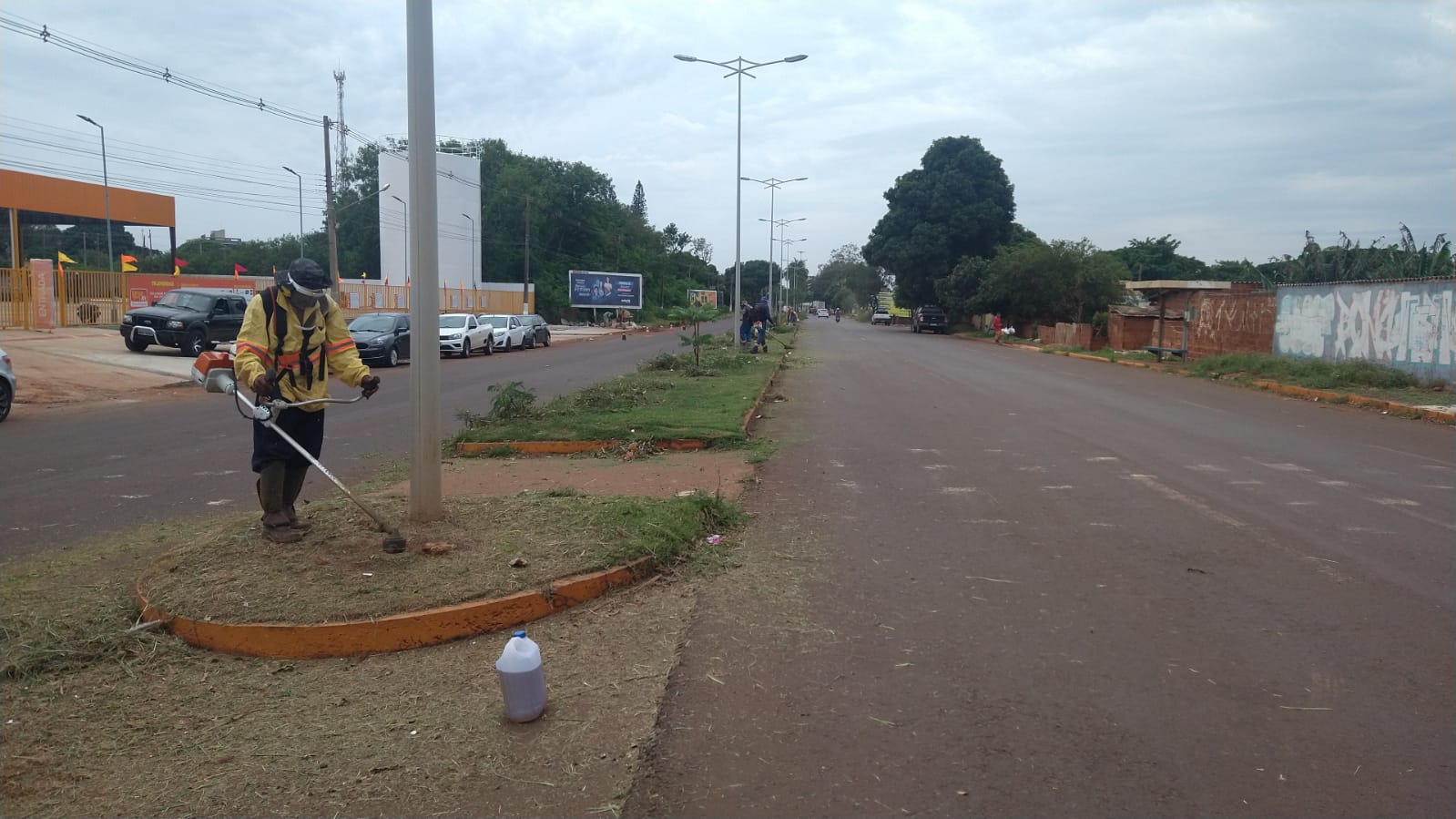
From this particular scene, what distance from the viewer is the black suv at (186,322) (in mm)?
23641

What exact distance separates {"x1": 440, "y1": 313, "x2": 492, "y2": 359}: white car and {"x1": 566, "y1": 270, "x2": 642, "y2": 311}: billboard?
28737mm

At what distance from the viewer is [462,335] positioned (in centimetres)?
3016

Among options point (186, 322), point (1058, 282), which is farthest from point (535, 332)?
point (1058, 282)

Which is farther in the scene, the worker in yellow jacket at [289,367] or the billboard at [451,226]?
the billboard at [451,226]

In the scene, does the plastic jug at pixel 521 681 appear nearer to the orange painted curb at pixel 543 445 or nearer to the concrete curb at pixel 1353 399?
the orange painted curb at pixel 543 445

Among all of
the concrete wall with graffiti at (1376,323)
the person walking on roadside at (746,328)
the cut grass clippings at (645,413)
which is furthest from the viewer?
the person walking on roadside at (746,328)

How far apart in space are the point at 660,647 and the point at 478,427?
7.24 metres

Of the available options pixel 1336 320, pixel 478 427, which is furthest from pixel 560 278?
pixel 478 427

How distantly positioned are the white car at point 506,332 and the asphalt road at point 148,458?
15312 mm

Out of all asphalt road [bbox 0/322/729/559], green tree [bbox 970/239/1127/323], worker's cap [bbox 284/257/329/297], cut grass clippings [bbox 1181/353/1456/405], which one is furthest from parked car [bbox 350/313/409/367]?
green tree [bbox 970/239/1127/323]

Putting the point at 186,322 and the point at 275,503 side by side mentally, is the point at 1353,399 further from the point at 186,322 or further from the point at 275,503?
the point at 186,322

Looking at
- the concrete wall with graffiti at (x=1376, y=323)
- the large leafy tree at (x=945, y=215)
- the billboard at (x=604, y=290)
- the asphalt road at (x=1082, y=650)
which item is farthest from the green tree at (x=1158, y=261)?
the asphalt road at (x=1082, y=650)

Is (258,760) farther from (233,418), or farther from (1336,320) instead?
(1336,320)

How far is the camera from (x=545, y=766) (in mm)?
3576
